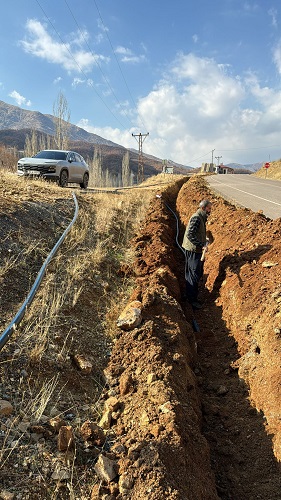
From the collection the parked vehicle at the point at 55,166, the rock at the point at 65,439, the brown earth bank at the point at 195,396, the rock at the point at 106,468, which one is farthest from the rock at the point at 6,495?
the parked vehicle at the point at 55,166

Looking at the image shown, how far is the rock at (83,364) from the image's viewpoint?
3955 mm

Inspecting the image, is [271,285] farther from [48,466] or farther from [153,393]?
[48,466]

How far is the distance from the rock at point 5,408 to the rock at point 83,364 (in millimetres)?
1062

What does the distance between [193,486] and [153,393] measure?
35.1 inches

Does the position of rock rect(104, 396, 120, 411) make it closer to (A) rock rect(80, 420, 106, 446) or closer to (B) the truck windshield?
(A) rock rect(80, 420, 106, 446)

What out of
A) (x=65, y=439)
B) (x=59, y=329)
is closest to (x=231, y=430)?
(x=65, y=439)

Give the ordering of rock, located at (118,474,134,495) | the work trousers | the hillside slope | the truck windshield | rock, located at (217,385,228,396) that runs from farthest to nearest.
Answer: the hillside slope, the truck windshield, the work trousers, rock, located at (217,385,228,396), rock, located at (118,474,134,495)

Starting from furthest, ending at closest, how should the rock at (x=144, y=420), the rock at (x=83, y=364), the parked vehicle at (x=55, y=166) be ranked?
1. the parked vehicle at (x=55, y=166)
2. the rock at (x=83, y=364)
3. the rock at (x=144, y=420)

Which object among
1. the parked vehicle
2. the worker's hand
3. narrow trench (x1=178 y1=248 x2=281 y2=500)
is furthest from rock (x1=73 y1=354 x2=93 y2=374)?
the parked vehicle

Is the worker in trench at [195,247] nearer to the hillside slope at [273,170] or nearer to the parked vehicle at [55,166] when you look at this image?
the parked vehicle at [55,166]

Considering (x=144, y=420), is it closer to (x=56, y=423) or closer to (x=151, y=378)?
(x=151, y=378)

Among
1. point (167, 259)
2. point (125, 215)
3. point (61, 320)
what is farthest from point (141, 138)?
point (61, 320)

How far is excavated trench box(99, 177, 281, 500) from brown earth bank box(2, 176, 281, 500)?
0.01 metres

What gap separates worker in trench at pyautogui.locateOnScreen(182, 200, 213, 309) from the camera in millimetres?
6918
